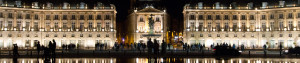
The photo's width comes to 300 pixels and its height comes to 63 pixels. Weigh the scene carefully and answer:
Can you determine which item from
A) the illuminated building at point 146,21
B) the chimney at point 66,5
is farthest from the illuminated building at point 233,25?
the chimney at point 66,5

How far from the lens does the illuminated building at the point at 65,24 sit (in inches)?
3329

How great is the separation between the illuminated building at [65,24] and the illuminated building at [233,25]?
17.7m

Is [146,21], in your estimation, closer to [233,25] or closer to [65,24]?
[65,24]

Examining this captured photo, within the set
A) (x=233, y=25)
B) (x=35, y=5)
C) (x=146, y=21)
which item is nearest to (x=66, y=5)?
(x=35, y=5)

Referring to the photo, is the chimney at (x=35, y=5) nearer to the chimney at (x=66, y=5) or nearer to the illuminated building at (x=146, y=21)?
the chimney at (x=66, y=5)

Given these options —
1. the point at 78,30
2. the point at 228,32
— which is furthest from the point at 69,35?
the point at 228,32

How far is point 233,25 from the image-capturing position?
89.5m

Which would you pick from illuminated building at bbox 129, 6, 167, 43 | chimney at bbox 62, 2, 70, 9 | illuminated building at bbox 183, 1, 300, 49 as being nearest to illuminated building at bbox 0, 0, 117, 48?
chimney at bbox 62, 2, 70, 9

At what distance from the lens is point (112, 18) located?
89.4m

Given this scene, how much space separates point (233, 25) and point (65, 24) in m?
36.6

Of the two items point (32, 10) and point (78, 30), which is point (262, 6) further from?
point (32, 10)

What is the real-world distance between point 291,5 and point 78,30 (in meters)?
44.9

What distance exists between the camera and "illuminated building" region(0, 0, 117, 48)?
84.6 metres

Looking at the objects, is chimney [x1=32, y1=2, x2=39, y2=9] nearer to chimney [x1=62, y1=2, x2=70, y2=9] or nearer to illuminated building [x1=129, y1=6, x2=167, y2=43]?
chimney [x1=62, y1=2, x2=70, y2=9]
